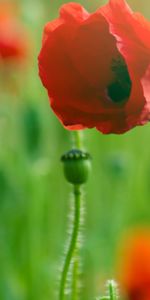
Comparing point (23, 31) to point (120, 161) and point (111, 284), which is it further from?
point (111, 284)

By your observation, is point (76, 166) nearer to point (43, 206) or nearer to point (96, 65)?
point (96, 65)

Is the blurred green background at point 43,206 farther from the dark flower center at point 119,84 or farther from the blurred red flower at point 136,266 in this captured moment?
the dark flower center at point 119,84

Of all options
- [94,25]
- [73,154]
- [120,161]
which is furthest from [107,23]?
[120,161]

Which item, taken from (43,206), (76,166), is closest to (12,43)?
(43,206)

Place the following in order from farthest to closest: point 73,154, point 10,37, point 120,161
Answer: point 10,37
point 120,161
point 73,154

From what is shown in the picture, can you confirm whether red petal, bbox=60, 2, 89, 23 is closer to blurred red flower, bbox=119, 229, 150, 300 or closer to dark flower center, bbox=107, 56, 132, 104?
dark flower center, bbox=107, 56, 132, 104
